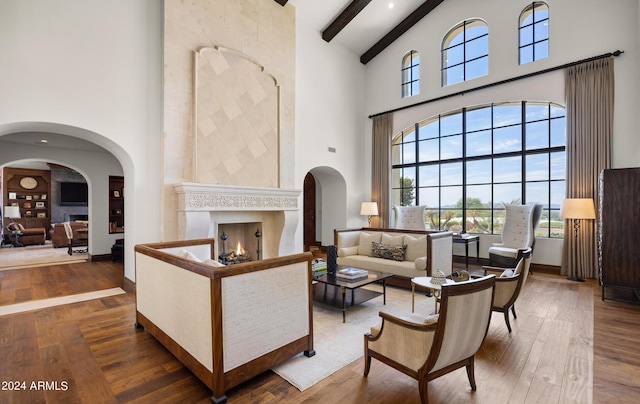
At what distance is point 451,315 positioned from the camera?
1853mm

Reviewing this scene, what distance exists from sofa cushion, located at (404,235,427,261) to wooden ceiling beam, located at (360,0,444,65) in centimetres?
594

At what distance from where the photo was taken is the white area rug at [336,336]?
2.42m

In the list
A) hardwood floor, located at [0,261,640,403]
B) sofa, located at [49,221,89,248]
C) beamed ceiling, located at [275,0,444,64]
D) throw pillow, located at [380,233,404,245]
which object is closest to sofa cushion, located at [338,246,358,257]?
throw pillow, located at [380,233,404,245]

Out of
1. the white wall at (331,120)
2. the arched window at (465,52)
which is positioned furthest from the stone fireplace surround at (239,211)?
the arched window at (465,52)

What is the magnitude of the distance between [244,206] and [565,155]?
246 inches

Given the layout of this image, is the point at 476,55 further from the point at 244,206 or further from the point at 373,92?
the point at 244,206

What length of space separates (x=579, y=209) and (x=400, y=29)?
594 cm

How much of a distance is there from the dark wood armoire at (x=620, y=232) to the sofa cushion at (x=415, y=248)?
96.4 inches

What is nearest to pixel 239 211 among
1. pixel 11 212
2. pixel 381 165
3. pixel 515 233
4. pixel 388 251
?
pixel 388 251

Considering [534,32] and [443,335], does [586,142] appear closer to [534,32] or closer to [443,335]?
[534,32]

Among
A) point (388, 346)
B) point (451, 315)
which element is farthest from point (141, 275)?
point (451, 315)

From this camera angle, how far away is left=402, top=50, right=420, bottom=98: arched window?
793 cm

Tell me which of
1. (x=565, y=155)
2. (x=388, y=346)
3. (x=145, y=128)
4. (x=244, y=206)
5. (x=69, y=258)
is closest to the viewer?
(x=388, y=346)

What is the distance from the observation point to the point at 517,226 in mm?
5953
